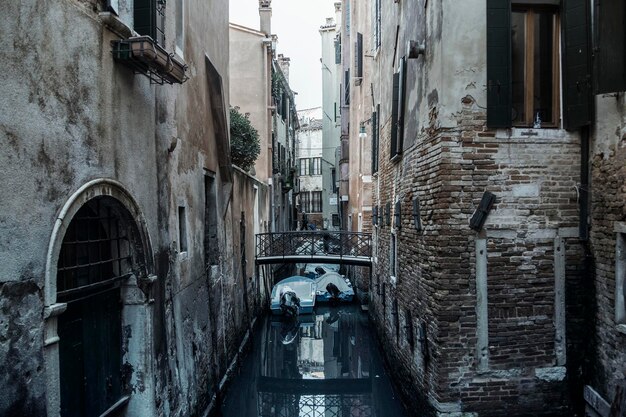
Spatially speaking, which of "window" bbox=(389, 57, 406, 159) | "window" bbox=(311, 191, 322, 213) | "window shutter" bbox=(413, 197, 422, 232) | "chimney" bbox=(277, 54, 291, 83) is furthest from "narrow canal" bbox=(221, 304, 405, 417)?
"window" bbox=(311, 191, 322, 213)

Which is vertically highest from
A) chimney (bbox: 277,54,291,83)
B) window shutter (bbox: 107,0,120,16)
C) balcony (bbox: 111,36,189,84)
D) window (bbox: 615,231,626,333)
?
chimney (bbox: 277,54,291,83)

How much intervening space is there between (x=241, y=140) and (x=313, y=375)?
5.84m

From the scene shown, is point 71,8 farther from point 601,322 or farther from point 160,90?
point 601,322

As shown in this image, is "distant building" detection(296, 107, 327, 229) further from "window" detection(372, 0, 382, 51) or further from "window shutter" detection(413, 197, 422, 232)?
"window shutter" detection(413, 197, 422, 232)

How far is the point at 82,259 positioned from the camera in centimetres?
441

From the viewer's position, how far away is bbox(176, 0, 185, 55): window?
6703mm

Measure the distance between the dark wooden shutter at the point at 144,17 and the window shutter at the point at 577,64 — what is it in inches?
162

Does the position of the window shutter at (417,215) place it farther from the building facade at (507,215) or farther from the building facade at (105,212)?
the building facade at (105,212)

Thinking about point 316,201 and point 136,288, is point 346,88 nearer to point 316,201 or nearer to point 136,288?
point 136,288

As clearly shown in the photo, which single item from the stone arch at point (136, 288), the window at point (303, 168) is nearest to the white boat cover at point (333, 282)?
the stone arch at point (136, 288)

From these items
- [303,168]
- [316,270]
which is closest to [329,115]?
[303,168]

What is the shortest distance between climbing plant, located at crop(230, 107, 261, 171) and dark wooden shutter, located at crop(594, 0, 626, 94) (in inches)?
367

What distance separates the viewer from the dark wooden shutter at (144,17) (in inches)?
197

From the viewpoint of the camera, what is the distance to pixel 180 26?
6781mm
